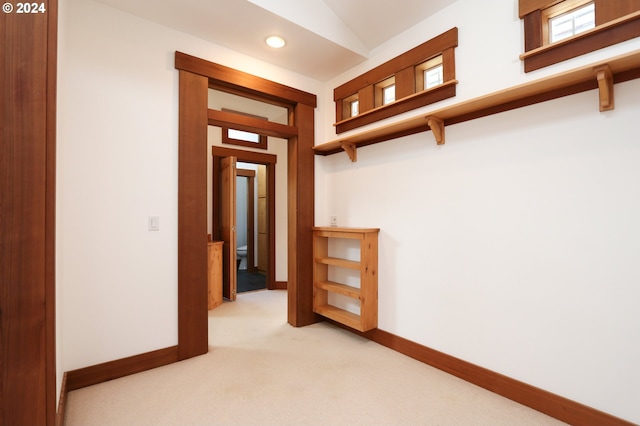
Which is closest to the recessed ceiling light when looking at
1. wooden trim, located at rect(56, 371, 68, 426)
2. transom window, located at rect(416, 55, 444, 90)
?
transom window, located at rect(416, 55, 444, 90)

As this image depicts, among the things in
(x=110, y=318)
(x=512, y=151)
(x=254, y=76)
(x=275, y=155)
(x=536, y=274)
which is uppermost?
(x=254, y=76)

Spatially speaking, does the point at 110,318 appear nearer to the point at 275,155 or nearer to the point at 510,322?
A: the point at 510,322

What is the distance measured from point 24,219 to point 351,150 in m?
2.49

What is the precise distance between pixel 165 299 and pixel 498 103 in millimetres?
2820

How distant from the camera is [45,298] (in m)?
1.09

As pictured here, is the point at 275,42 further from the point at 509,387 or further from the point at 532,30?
the point at 509,387

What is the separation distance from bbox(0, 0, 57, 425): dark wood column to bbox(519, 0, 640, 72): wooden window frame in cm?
247

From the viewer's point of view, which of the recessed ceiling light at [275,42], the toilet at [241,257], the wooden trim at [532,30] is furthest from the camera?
the toilet at [241,257]

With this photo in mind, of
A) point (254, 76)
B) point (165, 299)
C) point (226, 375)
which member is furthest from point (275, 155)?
point (226, 375)

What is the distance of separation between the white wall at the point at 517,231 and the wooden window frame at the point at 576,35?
53mm

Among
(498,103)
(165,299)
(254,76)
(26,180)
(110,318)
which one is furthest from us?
(254,76)

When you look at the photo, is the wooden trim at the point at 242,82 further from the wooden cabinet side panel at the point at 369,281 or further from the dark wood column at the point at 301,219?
the wooden cabinet side panel at the point at 369,281

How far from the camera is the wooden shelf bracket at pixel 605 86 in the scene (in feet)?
4.89

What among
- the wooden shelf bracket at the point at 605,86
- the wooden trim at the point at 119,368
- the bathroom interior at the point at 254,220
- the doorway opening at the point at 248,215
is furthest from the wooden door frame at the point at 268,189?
the wooden shelf bracket at the point at 605,86
